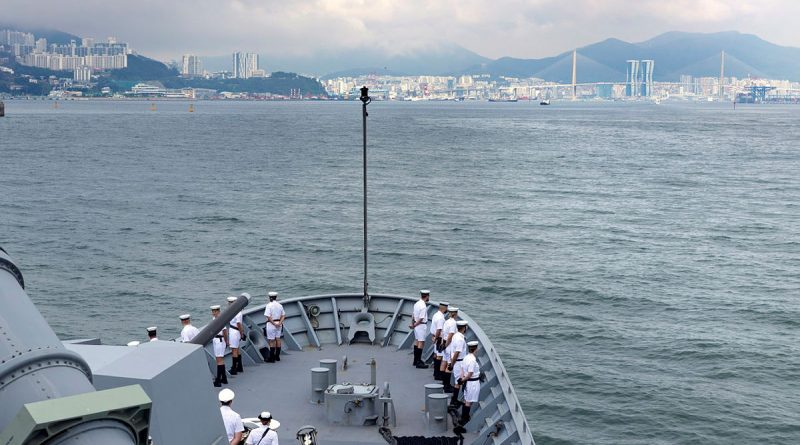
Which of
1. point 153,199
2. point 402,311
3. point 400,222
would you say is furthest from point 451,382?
point 153,199

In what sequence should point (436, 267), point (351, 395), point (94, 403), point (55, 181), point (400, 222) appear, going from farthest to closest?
1. point (55, 181)
2. point (400, 222)
3. point (436, 267)
4. point (351, 395)
5. point (94, 403)

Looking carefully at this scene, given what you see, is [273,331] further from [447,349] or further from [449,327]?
[447,349]

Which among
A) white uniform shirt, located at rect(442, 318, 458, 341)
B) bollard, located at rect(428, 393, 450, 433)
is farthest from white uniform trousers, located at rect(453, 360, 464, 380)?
white uniform shirt, located at rect(442, 318, 458, 341)

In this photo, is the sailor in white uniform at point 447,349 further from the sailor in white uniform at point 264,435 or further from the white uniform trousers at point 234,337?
the sailor in white uniform at point 264,435

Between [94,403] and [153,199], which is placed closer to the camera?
[94,403]

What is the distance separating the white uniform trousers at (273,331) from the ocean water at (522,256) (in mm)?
9495

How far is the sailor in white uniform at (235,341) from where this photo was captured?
Answer: 1708 centimetres

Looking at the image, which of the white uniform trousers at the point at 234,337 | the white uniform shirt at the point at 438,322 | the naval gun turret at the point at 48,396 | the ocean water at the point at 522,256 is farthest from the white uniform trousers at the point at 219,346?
the ocean water at the point at 522,256

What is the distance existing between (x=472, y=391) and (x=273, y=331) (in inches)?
214

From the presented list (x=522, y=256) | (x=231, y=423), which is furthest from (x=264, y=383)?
(x=522, y=256)

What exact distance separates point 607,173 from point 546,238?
39.2 meters

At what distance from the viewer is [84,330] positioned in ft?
114

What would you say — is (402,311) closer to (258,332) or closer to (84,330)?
(258,332)

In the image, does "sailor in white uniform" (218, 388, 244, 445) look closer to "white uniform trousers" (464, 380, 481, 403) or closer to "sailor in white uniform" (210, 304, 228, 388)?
"white uniform trousers" (464, 380, 481, 403)
